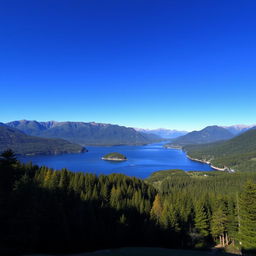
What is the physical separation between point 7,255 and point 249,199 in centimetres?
3519

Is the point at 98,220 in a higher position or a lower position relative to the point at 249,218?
lower

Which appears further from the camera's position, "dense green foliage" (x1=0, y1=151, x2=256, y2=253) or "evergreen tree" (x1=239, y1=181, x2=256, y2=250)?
"evergreen tree" (x1=239, y1=181, x2=256, y2=250)

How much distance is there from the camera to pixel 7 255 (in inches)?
636

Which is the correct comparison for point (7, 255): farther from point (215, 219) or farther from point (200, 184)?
point (200, 184)

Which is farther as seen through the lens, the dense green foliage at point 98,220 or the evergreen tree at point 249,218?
the evergreen tree at point 249,218

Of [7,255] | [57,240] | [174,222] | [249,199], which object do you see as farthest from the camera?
[174,222]

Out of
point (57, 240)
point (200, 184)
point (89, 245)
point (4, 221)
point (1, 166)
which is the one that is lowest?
point (200, 184)

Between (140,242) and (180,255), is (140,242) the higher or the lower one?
the lower one

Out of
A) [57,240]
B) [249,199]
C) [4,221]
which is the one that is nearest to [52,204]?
[57,240]

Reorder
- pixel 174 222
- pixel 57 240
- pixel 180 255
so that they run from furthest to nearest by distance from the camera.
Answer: pixel 174 222 → pixel 57 240 → pixel 180 255

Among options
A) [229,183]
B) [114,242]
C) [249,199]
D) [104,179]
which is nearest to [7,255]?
[114,242]

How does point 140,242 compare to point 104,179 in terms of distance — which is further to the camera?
point 104,179

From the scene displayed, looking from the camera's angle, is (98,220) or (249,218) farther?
(98,220)

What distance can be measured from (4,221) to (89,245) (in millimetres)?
22543
